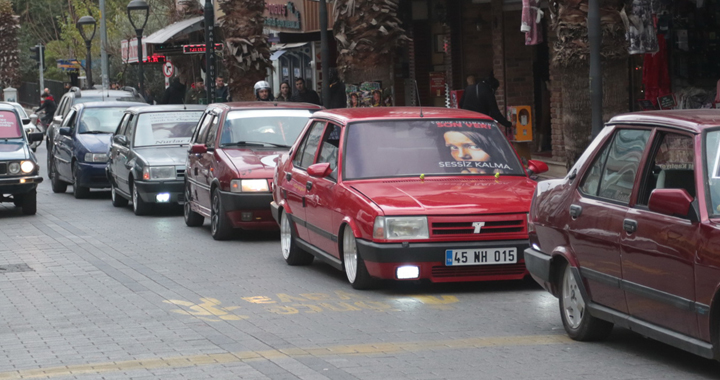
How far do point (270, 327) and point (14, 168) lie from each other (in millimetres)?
9863

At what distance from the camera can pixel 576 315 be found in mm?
7715

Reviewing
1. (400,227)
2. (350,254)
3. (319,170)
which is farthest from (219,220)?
(400,227)

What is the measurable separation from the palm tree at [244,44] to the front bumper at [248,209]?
1270 cm

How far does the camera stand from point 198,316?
8969mm

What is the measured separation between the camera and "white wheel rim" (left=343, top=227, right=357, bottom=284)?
9.86 meters

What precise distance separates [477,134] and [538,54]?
42.7 feet

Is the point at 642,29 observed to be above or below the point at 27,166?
above

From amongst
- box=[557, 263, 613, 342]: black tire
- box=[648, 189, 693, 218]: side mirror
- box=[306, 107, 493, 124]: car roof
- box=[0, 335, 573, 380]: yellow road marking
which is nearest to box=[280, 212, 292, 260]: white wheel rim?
box=[306, 107, 493, 124]: car roof

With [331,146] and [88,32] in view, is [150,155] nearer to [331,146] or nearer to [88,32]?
[331,146]

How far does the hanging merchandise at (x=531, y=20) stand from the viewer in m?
18.2

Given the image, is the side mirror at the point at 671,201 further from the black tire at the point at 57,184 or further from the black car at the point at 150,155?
the black tire at the point at 57,184

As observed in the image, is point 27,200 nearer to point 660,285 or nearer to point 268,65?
point 268,65

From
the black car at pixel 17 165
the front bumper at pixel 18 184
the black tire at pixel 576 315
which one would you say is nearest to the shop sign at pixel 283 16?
the black car at pixel 17 165

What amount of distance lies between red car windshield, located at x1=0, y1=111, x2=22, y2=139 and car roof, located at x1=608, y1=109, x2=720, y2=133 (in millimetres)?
12847
